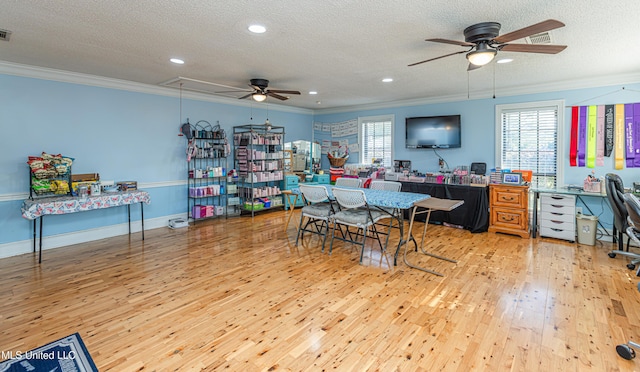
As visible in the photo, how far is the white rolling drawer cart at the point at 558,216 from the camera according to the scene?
15.1 ft

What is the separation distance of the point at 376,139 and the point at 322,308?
5309 mm

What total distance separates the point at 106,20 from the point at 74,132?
2.67m

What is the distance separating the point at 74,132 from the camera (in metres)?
4.62

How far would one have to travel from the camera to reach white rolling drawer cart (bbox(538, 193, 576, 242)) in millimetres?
4598

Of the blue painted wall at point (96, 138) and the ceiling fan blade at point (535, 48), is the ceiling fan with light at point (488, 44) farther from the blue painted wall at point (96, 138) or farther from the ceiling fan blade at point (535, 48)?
the blue painted wall at point (96, 138)

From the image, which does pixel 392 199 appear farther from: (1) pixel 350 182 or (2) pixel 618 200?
(2) pixel 618 200

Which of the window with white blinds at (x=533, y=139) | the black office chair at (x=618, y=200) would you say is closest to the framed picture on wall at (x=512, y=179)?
the window with white blinds at (x=533, y=139)

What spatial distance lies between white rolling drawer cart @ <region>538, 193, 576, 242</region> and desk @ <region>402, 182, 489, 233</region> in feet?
2.53

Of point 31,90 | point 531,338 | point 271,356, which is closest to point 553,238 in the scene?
point 531,338

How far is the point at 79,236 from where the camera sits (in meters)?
4.73

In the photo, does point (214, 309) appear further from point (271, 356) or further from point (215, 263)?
point (215, 263)

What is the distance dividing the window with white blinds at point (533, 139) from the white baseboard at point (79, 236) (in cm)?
621

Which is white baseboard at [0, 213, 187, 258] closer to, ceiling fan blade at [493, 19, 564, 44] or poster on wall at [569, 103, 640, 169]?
ceiling fan blade at [493, 19, 564, 44]

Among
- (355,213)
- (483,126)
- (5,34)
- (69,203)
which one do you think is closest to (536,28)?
(355,213)
